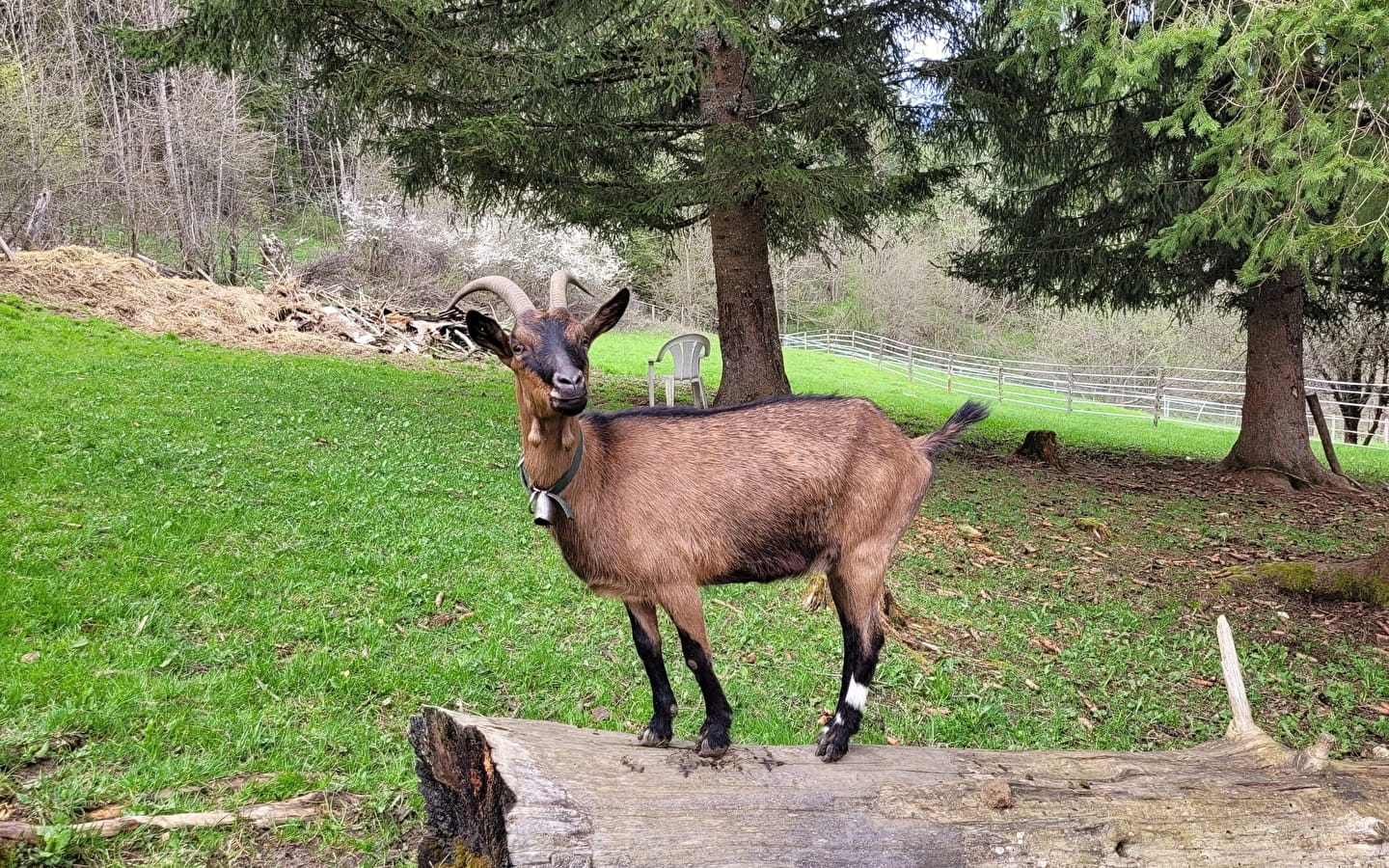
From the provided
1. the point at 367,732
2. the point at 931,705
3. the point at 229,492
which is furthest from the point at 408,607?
the point at 931,705

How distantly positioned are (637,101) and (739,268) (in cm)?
254

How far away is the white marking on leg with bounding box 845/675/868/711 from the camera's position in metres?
3.02

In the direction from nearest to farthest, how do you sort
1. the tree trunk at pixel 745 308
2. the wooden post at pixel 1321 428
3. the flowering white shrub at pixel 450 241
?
the tree trunk at pixel 745 308, the wooden post at pixel 1321 428, the flowering white shrub at pixel 450 241

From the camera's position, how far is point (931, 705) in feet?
16.3

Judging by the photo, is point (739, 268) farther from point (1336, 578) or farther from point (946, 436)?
point (946, 436)

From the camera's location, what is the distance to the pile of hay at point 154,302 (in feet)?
52.5

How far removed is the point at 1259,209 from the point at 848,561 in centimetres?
502

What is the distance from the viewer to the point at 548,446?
8.71 ft

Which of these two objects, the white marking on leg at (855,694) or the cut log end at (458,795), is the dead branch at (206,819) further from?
the white marking on leg at (855,694)

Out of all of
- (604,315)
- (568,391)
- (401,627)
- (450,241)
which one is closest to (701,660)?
(568,391)

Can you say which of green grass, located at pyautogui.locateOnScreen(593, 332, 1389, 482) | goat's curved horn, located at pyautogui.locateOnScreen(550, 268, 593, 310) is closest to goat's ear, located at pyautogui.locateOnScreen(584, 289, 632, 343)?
goat's curved horn, located at pyautogui.locateOnScreen(550, 268, 593, 310)

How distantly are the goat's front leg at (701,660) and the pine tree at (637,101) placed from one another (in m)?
6.12

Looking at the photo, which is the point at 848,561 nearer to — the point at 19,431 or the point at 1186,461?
A: the point at 19,431

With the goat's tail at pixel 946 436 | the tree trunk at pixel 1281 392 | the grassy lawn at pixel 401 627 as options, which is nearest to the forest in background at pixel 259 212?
the tree trunk at pixel 1281 392
